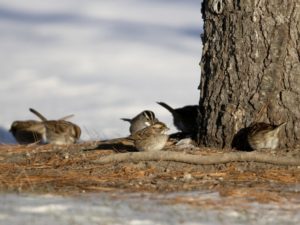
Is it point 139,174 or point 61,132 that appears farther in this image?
point 61,132

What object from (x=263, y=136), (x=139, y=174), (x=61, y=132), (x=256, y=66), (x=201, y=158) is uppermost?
(x=256, y=66)

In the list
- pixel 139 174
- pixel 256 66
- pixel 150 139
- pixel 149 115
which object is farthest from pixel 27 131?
pixel 139 174

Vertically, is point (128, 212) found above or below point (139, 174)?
below

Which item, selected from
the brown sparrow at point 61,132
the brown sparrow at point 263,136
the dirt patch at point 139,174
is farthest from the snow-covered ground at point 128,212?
the brown sparrow at point 61,132

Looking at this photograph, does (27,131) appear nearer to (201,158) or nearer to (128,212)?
(201,158)

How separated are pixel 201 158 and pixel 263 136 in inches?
41.3

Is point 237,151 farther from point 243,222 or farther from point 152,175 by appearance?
point 243,222

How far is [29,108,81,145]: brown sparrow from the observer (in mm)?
15992

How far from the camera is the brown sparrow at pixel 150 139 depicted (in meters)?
12.4

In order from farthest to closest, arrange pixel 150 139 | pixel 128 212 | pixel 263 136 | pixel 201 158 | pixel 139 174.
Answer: pixel 150 139 → pixel 263 136 → pixel 201 158 → pixel 139 174 → pixel 128 212

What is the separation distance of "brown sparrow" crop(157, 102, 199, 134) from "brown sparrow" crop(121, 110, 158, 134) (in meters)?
1.08

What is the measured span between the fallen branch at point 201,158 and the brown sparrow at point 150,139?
39.8 inches

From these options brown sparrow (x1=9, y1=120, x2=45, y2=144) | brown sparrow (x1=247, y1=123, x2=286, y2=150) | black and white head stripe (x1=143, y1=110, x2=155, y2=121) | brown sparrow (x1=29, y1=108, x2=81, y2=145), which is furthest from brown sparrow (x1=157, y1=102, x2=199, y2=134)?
brown sparrow (x1=9, y1=120, x2=45, y2=144)

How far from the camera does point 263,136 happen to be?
11789 millimetres
